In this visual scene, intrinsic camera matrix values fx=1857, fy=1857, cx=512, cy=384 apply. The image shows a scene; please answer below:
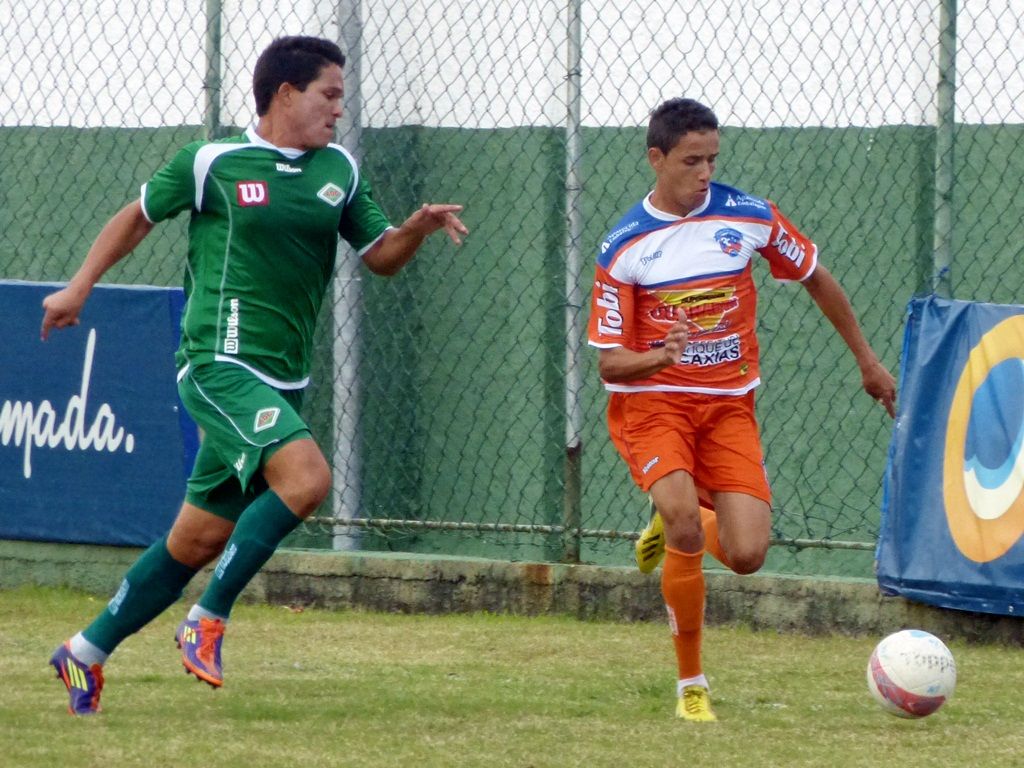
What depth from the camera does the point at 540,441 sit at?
27.6 ft

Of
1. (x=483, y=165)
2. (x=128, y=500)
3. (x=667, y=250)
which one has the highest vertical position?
(x=483, y=165)

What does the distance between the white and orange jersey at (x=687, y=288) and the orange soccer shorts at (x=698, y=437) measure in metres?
0.05

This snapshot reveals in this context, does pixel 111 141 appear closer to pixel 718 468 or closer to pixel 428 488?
pixel 428 488

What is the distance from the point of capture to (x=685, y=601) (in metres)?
5.80

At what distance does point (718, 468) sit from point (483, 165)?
2958mm

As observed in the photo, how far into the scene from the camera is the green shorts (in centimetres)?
550

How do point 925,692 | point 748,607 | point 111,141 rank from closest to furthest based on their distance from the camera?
point 925,692 → point 748,607 → point 111,141

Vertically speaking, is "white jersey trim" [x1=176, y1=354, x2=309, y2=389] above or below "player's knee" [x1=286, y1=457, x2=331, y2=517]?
above

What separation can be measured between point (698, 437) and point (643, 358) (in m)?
0.50

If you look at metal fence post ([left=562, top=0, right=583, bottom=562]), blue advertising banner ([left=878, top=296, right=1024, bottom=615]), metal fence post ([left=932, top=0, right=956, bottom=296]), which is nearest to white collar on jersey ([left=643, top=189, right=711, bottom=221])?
blue advertising banner ([left=878, top=296, right=1024, bottom=615])

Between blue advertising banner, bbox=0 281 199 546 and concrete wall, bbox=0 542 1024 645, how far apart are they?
17 centimetres

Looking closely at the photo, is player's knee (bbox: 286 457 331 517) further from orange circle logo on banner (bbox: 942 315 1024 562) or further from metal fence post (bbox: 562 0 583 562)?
orange circle logo on banner (bbox: 942 315 1024 562)

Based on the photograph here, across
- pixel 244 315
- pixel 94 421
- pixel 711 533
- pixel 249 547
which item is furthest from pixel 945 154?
pixel 94 421

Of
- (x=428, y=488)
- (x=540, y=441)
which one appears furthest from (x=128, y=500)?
(x=540, y=441)
